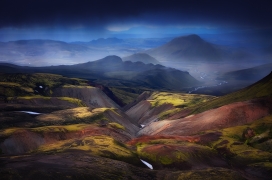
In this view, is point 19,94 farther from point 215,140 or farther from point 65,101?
point 215,140

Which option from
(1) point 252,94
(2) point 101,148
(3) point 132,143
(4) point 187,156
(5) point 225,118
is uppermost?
(1) point 252,94

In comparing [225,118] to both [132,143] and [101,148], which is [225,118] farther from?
[101,148]

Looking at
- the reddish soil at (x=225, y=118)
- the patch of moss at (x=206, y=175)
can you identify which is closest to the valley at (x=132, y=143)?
the reddish soil at (x=225, y=118)

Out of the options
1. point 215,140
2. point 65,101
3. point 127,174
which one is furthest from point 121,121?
point 127,174

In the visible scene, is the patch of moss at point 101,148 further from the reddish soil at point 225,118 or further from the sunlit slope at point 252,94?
the sunlit slope at point 252,94

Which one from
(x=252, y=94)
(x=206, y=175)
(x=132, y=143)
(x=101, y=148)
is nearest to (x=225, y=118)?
(x=252, y=94)

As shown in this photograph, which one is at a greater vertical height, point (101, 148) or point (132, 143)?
point (101, 148)

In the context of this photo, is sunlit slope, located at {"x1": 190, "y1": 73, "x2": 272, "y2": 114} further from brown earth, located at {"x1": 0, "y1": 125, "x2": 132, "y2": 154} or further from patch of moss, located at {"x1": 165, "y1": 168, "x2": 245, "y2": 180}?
patch of moss, located at {"x1": 165, "y1": 168, "x2": 245, "y2": 180}

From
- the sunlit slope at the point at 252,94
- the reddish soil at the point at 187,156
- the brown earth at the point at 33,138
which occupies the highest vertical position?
the sunlit slope at the point at 252,94

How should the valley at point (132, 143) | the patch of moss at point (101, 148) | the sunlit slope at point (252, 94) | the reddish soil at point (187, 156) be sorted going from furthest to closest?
the sunlit slope at point (252, 94) → the reddish soil at point (187, 156) → the patch of moss at point (101, 148) → the valley at point (132, 143)

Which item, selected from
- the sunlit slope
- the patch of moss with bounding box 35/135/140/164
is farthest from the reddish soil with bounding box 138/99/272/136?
the patch of moss with bounding box 35/135/140/164

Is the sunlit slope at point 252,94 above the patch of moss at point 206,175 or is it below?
above

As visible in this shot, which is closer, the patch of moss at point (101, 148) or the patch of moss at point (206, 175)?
the patch of moss at point (206, 175)
